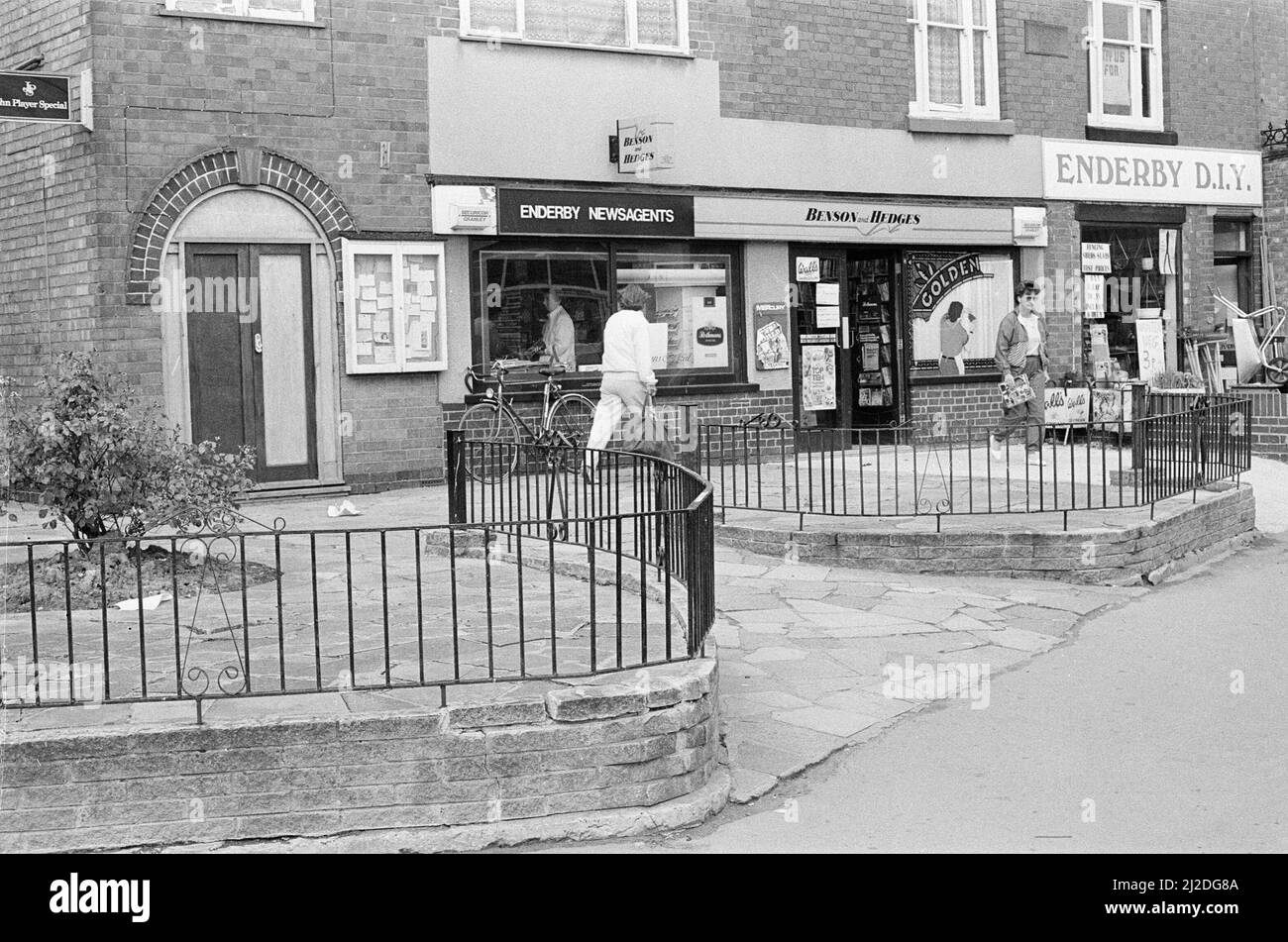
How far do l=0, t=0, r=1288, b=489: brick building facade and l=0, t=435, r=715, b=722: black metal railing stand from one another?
436 cm

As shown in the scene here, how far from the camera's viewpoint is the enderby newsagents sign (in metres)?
19.8

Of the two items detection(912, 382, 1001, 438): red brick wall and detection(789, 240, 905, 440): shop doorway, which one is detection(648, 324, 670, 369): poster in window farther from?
detection(912, 382, 1001, 438): red brick wall

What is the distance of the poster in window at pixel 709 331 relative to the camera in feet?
56.7

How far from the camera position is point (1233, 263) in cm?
2219

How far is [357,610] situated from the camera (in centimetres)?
800

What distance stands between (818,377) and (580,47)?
5.10 metres

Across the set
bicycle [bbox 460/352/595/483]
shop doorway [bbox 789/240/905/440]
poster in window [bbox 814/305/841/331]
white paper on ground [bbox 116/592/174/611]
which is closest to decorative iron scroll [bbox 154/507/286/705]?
white paper on ground [bbox 116/592/174/611]

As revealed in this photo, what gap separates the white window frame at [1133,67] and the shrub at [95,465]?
15301 millimetres

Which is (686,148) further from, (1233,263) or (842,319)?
(1233,263)

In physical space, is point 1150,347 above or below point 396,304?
below

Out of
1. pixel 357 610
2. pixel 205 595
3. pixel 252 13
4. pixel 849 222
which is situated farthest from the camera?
pixel 849 222

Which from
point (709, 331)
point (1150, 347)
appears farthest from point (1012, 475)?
point (1150, 347)

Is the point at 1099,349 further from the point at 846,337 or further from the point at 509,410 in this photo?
the point at 509,410

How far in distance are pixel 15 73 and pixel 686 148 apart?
23.9 feet
